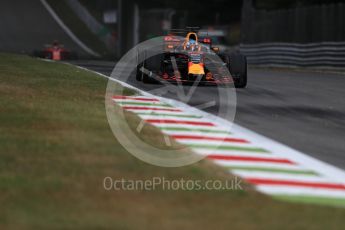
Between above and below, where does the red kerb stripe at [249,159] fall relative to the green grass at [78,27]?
above

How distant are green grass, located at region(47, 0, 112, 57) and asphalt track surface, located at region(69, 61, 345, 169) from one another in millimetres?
34488

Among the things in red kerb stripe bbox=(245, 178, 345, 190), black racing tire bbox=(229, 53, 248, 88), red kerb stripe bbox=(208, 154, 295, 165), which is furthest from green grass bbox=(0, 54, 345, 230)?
black racing tire bbox=(229, 53, 248, 88)

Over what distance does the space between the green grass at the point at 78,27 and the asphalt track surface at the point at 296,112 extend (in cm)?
3449

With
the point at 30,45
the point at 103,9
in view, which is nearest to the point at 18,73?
the point at 30,45

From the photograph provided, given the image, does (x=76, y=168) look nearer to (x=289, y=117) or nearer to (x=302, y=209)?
(x=302, y=209)

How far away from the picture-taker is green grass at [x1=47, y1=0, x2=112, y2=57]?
53.5 m

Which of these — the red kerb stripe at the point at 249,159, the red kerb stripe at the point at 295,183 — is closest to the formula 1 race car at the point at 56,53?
the red kerb stripe at the point at 249,159

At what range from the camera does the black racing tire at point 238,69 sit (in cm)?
1675

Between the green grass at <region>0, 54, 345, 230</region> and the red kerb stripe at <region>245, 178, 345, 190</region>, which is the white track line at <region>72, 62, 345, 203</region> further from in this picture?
the green grass at <region>0, 54, 345, 230</region>

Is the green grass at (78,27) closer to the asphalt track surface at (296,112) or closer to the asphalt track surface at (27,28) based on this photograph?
the asphalt track surface at (27,28)

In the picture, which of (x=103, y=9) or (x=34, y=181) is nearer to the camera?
(x=34, y=181)

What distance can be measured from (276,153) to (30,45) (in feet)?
143

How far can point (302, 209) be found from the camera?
5.73 meters

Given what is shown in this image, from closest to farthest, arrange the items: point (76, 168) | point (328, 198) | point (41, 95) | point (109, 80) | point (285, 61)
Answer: point (328, 198)
point (76, 168)
point (41, 95)
point (109, 80)
point (285, 61)
